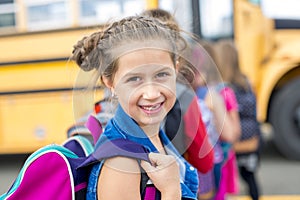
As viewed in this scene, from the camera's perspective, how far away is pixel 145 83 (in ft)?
4.06

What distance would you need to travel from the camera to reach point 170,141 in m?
1.42

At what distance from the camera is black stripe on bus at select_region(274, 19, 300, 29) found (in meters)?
6.24

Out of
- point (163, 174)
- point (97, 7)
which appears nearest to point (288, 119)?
point (97, 7)

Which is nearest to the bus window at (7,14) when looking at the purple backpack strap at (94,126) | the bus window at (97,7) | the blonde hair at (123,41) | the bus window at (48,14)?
the bus window at (48,14)

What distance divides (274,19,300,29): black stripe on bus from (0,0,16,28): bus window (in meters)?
2.79

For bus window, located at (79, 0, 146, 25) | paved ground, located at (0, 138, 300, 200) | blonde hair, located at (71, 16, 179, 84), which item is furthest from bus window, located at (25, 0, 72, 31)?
blonde hair, located at (71, 16, 179, 84)

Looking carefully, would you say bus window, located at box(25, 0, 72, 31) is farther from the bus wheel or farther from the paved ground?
the bus wheel

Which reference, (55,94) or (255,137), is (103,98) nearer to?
(255,137)

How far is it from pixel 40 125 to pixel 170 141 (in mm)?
4240

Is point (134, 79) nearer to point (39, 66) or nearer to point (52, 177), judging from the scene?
point (52, 177)

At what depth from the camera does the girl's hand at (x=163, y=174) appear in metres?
1.25

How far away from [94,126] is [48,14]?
419 centimetres

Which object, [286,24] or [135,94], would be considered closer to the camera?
[135,94]

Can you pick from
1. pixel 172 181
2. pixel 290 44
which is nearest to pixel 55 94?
pixel 290 44
